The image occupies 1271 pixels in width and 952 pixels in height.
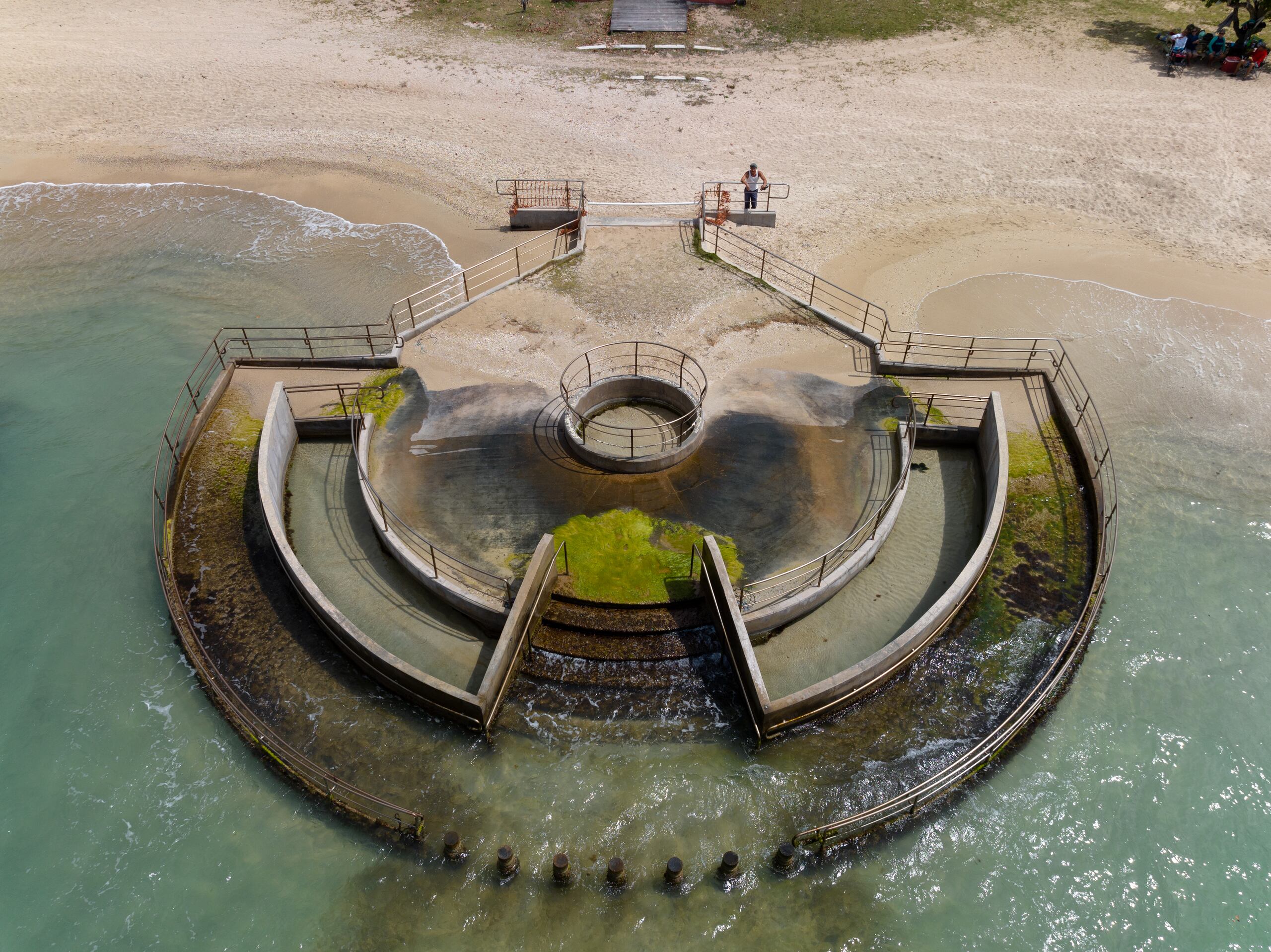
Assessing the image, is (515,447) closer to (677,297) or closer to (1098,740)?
(677,297)

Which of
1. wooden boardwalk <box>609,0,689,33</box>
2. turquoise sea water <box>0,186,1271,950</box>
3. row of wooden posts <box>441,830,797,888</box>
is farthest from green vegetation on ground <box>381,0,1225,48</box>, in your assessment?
row of wooden posts <box>441,830,797,888</box>

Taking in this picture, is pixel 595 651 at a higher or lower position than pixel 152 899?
higher

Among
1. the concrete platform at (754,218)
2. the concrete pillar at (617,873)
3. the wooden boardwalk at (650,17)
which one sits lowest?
the concrete pillar at (617,873)

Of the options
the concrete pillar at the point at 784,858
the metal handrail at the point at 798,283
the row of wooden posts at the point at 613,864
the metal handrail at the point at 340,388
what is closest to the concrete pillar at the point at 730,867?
the row of wooden posts at the point at 613,864

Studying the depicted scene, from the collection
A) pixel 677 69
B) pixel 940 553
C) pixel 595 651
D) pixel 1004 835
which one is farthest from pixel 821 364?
pixel 677 69

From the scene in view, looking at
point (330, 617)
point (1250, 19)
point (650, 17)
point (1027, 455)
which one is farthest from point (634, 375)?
point (1250, 19)

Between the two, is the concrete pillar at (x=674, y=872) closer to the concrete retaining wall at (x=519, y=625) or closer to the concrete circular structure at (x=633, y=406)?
the concrete retaining wall at (x=519, y=625)

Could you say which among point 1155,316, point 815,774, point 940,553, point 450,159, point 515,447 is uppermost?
point 450,159
